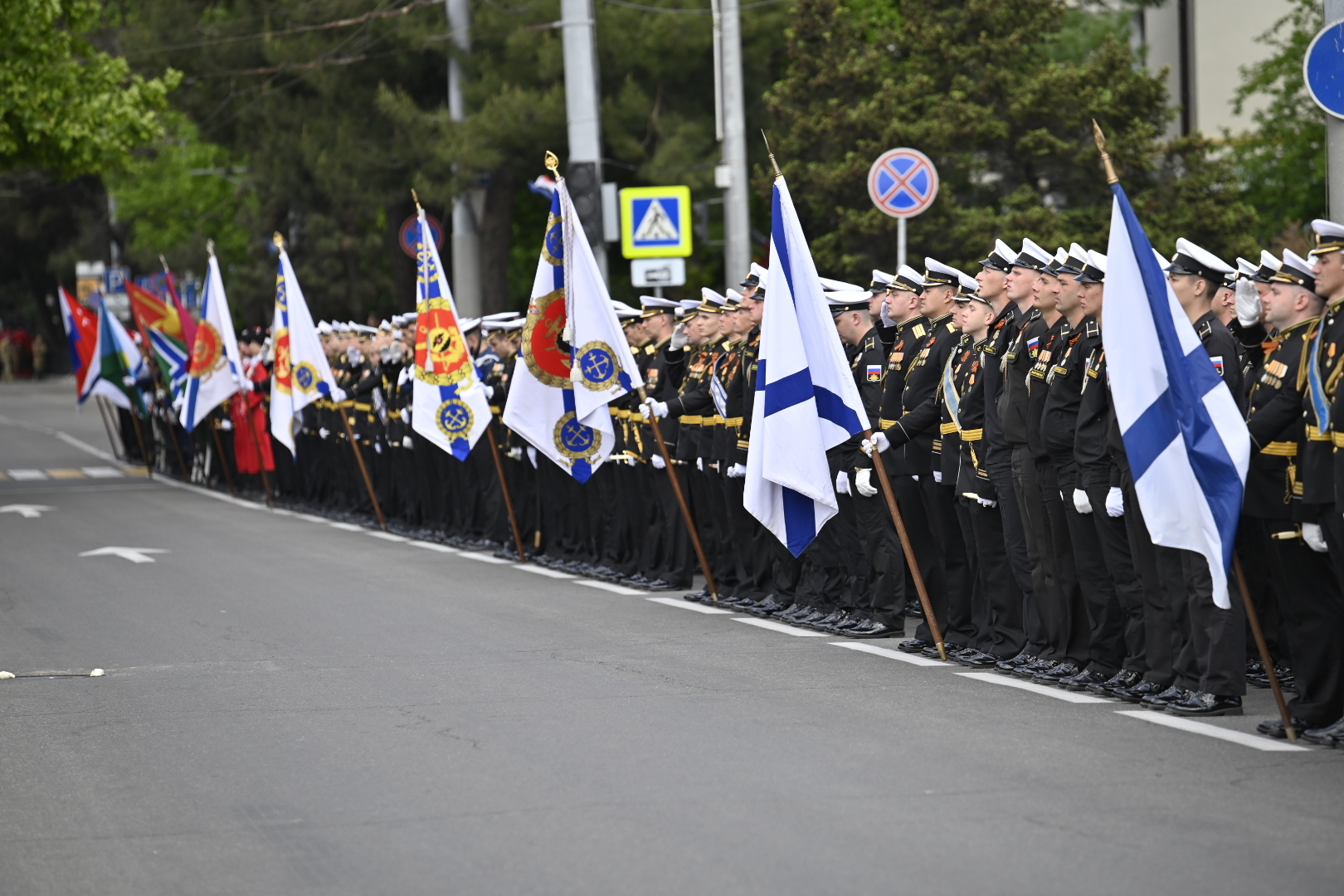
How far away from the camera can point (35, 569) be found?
589 inches

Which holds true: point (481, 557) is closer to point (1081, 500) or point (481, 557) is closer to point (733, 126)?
point (733, 126)

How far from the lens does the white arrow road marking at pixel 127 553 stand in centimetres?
1562

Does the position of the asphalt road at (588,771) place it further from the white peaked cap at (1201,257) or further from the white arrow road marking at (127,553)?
the white arrow road marking at (127,553)

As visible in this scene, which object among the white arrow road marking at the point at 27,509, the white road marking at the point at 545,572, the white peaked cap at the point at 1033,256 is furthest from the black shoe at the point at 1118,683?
the white arrow road marking at the point at 27,509

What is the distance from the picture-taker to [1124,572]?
8797mm

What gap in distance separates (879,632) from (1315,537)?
3.67m

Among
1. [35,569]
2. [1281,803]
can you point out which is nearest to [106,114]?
[35,569]

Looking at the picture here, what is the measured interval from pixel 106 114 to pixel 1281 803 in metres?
19.8

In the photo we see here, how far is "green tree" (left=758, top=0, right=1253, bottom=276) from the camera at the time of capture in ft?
82.1

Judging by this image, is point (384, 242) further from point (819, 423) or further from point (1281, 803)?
point (1281, 803)

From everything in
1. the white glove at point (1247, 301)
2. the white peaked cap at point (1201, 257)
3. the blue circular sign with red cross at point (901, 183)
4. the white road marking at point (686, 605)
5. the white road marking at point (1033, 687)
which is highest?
the blue circular sign with red cross at point (901, 183)

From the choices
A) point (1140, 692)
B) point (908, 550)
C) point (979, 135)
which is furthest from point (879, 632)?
point (979, 135)

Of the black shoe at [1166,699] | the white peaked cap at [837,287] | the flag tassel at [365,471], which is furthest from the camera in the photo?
the flag tassel at [365,471]

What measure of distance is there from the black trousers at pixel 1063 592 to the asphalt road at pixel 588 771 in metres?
0.56
